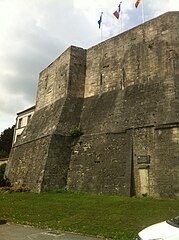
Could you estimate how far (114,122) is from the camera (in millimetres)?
17094

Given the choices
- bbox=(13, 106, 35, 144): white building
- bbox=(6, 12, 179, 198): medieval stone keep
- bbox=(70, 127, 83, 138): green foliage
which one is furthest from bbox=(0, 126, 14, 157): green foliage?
bbox=(70, 127, 83, 138): green foliage

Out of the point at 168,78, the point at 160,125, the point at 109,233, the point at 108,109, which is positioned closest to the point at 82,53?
the point at 108,109

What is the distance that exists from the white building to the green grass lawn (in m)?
20.6

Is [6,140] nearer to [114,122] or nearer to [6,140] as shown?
[6,140]

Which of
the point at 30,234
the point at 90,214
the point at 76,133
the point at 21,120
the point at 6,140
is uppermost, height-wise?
the point at 21,120

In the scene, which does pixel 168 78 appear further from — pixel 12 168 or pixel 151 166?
pixel 12 168

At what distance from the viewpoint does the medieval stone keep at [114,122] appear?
1456 cm

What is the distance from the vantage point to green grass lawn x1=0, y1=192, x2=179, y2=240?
8242 mm

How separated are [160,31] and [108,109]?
18.4ft

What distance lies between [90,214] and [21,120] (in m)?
26.5

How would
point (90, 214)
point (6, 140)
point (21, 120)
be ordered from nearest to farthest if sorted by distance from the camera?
point (90, 214), point (21, 120), point (6, 140)

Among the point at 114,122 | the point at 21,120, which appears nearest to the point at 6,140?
the point at 21,120

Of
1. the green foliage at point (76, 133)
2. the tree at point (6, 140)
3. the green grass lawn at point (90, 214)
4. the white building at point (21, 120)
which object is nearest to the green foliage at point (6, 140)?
the tree at point (6, 140)

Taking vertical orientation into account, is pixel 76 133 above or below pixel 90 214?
above
